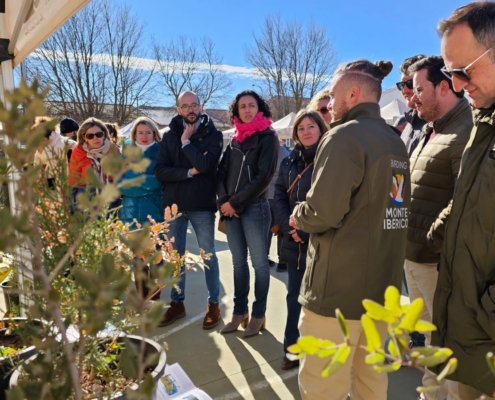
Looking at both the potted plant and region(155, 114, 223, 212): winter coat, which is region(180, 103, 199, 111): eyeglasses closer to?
region(155, 114, 223, 212): winter coat

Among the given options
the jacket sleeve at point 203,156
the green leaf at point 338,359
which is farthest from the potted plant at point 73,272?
the jacket sleeve at point 203,156

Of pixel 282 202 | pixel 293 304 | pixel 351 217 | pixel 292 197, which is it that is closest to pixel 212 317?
pixel 293 304

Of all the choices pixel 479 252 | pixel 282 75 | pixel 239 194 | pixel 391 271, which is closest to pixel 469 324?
pixel 479 252

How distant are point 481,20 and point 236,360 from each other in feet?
8.41

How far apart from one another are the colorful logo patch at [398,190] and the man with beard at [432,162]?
406 millimetres

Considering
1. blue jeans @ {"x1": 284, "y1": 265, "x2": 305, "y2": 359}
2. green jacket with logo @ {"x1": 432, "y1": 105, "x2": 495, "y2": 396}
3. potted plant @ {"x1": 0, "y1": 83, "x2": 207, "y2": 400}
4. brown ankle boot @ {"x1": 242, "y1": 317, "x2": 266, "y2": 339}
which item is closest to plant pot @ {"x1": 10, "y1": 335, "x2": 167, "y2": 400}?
potted plant @ {"x1": 0, "y1": 83, "x2": 207, "y2": 400}

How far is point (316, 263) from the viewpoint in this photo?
6.18 ft

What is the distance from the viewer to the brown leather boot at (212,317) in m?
3.45

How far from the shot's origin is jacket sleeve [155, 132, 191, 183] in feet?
11.1

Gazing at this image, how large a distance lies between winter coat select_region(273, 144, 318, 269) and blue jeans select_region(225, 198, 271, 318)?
0.36 metres

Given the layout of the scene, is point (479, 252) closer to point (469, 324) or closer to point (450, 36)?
point (469, 324)

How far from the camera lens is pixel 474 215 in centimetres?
150

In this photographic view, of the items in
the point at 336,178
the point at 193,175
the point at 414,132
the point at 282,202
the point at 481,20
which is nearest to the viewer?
the point at 481,20

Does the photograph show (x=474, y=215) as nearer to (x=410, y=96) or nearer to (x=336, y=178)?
(x=336, y=178)
